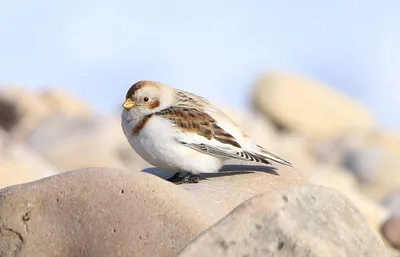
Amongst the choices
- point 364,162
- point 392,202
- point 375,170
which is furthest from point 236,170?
point 364,162

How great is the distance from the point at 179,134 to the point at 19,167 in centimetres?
550

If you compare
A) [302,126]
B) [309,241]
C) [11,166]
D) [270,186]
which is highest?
[309,241]

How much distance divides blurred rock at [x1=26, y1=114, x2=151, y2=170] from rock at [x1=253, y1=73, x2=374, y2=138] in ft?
22.6

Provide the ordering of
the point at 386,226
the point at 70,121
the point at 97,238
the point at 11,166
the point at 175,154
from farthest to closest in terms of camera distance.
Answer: the point at 70,121 < the point at 11,166 < the point at 386,226 < the point at 175,154 < the point at 97,238

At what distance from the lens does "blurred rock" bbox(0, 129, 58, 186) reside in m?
14.4

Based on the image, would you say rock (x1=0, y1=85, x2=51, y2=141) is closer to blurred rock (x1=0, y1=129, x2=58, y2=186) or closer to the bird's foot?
blurred rock (x1=0, y1=129, x2=58, y2=186)

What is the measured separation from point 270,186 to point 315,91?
20188 mm

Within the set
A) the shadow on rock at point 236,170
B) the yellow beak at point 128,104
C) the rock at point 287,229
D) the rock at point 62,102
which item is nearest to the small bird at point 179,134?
the yellow beak at point 128,104

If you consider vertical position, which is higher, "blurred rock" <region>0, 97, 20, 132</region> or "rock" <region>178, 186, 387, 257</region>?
"rock" <region>178, 186, 387, 257</region>

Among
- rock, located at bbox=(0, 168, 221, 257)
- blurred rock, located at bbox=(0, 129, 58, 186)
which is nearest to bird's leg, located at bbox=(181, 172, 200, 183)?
rock, located at bbox=(0, 168, 221, 257)

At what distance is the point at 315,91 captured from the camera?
29.9 m

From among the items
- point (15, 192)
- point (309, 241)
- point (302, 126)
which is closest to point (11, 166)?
point (15, 192)

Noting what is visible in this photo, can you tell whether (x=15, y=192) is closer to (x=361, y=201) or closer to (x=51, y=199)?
(x=51, y=199)

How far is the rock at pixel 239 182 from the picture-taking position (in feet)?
30.4
